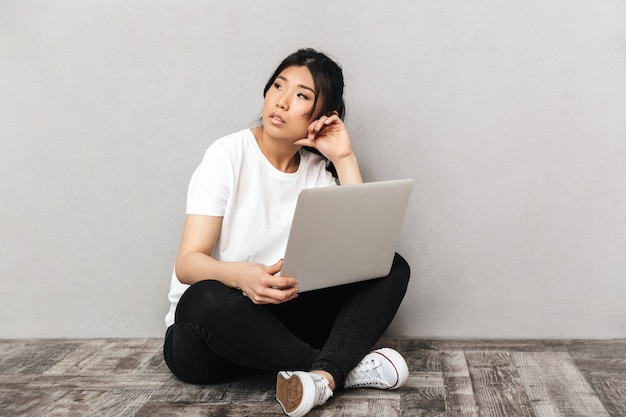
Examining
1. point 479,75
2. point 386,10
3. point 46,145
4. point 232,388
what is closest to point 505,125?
point 479,75

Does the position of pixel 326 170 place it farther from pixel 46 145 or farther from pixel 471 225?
pixel 46 145

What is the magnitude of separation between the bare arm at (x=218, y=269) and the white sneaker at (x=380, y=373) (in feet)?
0.92

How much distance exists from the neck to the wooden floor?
0.52 m

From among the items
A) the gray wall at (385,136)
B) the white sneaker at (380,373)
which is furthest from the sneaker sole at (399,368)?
the gray wall at (385,136)

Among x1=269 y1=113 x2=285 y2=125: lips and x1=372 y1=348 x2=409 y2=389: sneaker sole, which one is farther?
x1=269 y1=113 x2=285 y2=125: lips

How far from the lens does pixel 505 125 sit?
6.95 ft

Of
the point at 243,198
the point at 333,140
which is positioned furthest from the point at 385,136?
the point at 243,198

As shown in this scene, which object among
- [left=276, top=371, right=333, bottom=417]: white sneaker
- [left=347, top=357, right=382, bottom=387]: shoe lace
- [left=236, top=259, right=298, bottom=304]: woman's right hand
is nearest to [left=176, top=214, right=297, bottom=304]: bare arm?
[left=236, top=259, right=298, bottom=304]: woman's right hand

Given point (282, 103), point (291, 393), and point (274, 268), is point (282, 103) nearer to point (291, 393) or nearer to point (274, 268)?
point (274, 268)

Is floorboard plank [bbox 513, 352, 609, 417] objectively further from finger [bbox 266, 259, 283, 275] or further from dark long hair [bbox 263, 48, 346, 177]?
dark long hair [bbox 263, 48, 346, 177]

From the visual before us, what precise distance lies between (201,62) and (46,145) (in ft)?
1.67

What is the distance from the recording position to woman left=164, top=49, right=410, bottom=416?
1.65m

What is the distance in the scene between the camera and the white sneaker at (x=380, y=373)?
1737 mm

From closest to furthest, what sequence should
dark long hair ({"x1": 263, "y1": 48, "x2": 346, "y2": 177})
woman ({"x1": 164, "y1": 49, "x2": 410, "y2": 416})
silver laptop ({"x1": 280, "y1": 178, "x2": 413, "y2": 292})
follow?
silver laptop ({"x1": 280, "y1": 178, "x2": 413, "y2": 292}), woman ({"x1": 164, "y1": 49, "x2": 410, "y2": 416}), dark long hair ({"x1": 263, "y1": 48, "x2": 346, "y2": 177})
